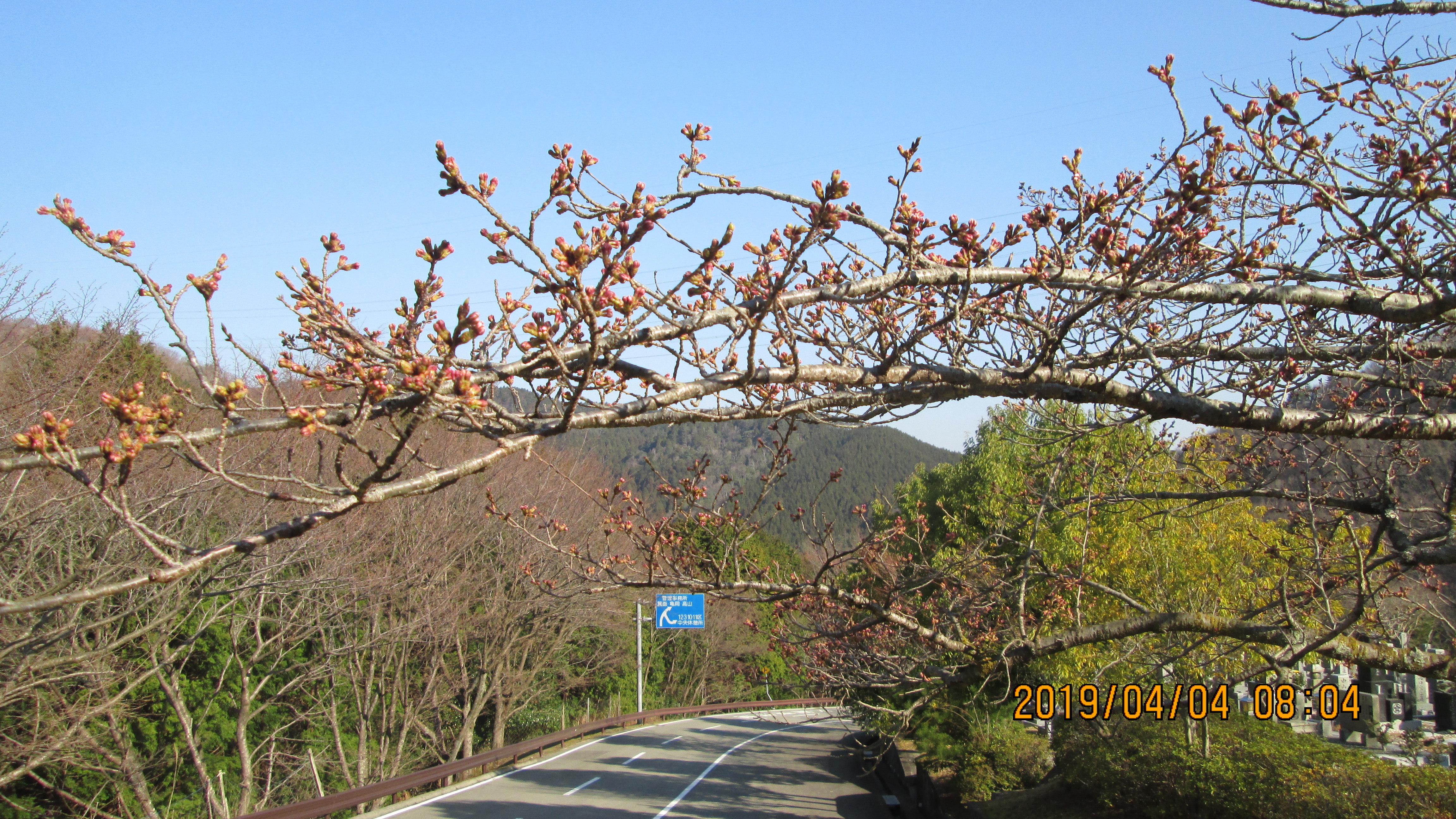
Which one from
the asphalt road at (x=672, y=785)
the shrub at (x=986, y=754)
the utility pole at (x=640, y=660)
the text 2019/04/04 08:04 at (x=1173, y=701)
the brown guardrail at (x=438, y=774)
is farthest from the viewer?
the utility pole at (x=640, y=660)

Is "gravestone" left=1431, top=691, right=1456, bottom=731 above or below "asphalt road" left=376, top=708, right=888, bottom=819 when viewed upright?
above

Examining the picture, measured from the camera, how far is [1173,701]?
7973mm

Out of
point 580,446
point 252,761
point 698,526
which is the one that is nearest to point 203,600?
point 252,761

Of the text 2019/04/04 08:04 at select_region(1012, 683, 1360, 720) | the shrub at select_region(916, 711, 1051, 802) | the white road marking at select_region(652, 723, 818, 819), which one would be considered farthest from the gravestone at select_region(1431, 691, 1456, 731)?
the white road marking at select_region(652, 723, 818, 819)

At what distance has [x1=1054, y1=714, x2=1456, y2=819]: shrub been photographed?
5.95 m

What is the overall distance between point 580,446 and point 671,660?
13273 millimetres

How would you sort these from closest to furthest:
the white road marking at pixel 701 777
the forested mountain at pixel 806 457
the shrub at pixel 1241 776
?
the shrub at pixel 1241 776, the white road marking at pixel 701 777, the forested mountain at pixel 806 457

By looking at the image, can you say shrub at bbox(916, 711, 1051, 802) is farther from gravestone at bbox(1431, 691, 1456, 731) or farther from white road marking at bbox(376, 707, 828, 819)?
gravestone at bbox(1431, 691, 1456, 731)

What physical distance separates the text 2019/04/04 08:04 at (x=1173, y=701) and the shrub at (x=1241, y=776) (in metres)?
0.22

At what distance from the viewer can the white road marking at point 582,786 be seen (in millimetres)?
15367

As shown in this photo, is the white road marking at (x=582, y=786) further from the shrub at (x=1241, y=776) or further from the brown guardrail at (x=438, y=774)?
the shrub at (x=1241, y=776)

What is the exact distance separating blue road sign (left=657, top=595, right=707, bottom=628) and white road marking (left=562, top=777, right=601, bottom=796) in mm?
6906

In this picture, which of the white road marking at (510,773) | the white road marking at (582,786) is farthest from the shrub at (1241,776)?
the white road marking at (510,773)

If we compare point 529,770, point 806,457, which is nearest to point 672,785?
point 529,770
